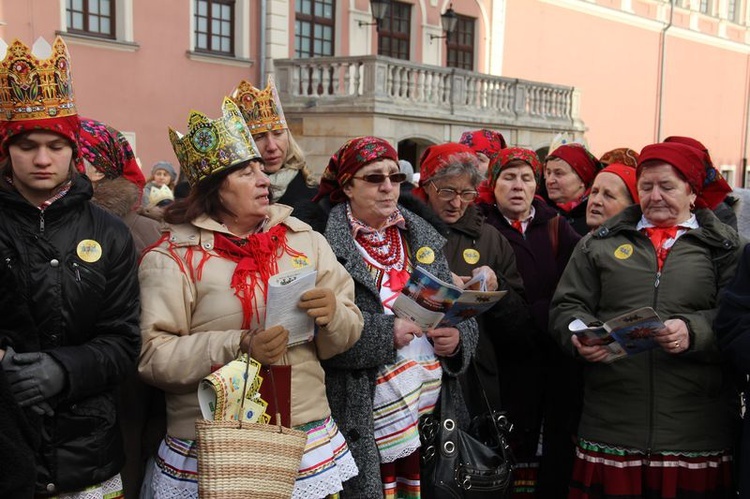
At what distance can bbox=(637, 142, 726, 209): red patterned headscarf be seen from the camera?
3.77m

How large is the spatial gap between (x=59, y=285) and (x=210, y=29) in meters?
15.9

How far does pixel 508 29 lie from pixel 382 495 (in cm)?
2271

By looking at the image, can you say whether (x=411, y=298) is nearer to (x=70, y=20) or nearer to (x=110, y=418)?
(x=110, y=418)

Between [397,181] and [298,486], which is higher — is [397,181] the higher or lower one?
the higher one

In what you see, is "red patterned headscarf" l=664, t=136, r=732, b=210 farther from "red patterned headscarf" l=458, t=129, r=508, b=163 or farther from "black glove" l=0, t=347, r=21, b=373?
"black glove" l=0, t=347, r=21, b=373

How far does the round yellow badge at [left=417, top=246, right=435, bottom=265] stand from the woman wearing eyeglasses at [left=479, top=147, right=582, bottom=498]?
2.59 feet

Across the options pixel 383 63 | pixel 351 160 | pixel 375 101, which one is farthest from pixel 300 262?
pixel 383 63

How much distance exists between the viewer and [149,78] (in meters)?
16.7

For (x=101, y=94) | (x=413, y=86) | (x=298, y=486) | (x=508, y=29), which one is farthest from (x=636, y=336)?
(x=508, y=29)

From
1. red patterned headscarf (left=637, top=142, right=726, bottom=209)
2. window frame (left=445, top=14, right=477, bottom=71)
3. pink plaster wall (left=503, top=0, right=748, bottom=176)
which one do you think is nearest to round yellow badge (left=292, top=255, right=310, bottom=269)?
red patterned headscarf (left=637, top=142, right=726, bottom=209)

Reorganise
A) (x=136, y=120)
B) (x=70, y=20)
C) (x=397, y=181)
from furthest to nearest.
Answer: (x=136, y=120)
(x=70, y=20)
(x=397, y=181)

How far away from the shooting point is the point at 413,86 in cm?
1873

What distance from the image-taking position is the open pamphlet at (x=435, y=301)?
11.3ft

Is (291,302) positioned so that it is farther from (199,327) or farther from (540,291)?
(540,291)
